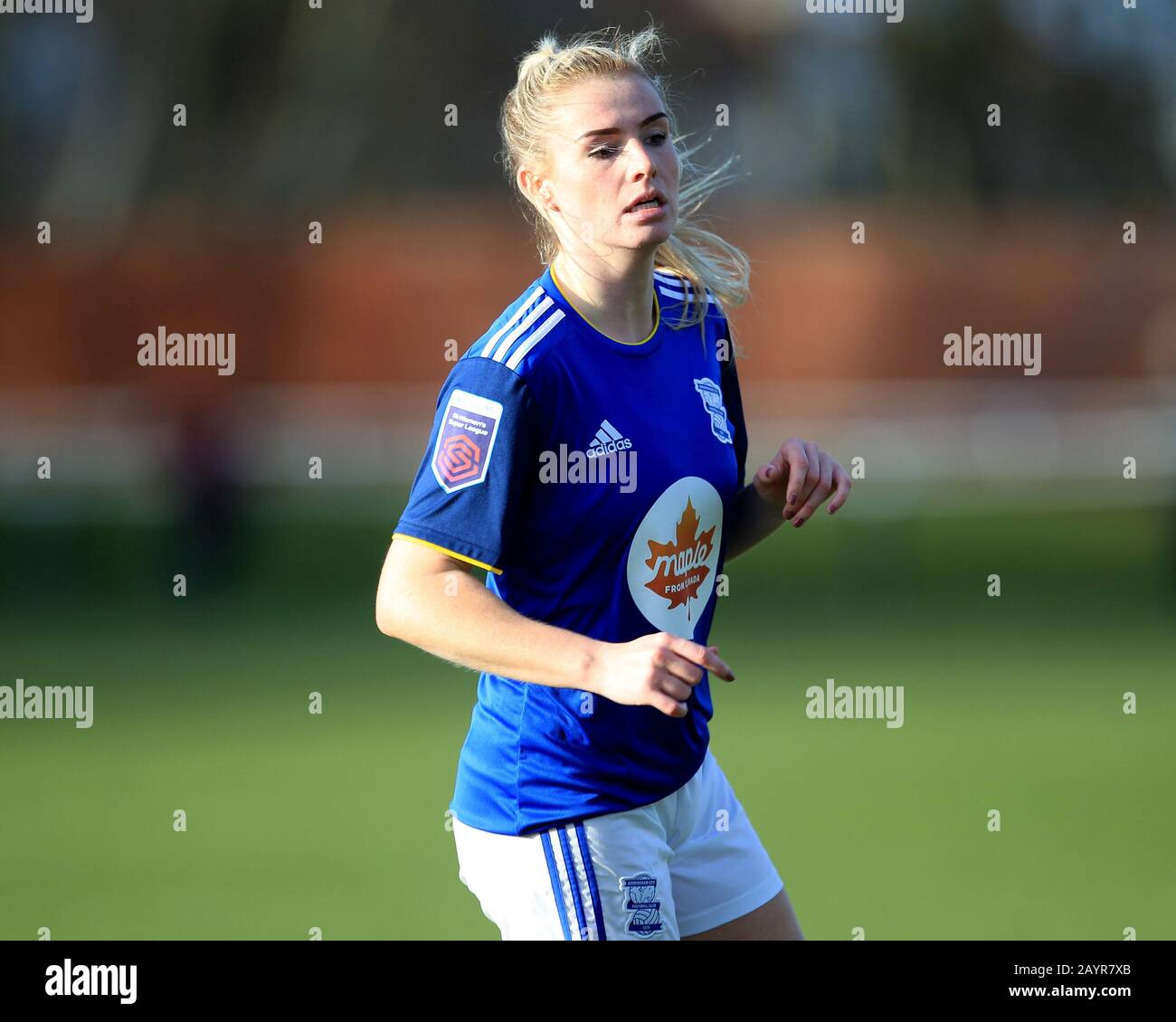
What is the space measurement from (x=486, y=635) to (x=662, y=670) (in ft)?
0.96

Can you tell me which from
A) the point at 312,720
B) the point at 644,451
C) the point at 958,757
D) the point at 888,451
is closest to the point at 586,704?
the point at 644,451

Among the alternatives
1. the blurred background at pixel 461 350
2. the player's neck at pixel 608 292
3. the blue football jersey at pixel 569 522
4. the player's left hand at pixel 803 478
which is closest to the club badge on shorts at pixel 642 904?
the blue football jersey at pixel 569 522

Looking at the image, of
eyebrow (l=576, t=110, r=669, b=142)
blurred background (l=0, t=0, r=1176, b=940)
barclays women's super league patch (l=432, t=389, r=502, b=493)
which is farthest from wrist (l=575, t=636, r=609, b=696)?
blurred background (l=0, t=0, r=1176, b=940)

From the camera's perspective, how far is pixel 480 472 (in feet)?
7.66

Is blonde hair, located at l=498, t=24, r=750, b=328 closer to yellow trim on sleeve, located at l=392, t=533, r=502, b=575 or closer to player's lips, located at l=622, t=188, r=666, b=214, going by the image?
player's lips, located at l=622, t=188, r=666, b=214

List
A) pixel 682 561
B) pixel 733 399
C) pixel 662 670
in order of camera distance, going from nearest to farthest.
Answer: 1. pixel 662 670
2. pixel 682 561
3. pixel 733 399

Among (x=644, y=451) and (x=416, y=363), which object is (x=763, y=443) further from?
(x=644, y=451)

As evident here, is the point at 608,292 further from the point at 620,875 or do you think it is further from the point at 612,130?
the point at 620,875

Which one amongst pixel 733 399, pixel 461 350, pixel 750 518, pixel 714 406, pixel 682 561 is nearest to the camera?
pixel 682 561

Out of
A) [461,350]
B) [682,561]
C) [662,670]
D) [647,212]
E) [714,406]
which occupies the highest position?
[461,350]

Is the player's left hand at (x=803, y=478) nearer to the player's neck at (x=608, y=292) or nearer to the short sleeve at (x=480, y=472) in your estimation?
the player's neck at (x=608, y=292)

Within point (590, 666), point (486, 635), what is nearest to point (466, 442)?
point (486, 635)

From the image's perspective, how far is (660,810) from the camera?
2.53 m

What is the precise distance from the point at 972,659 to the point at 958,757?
2.19 metres
